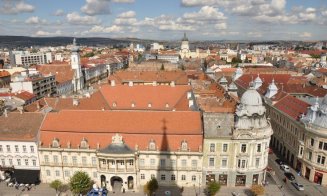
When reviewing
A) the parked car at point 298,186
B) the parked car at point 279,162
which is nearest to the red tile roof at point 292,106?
the parked car at point 279,162

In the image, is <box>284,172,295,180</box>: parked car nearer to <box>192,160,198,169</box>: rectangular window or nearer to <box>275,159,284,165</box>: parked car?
<box>275,159,284,165</box>: parked car

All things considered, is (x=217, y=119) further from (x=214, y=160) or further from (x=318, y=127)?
(x=318, y=127)

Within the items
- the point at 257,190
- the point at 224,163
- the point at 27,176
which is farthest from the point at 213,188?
the point at 27,176

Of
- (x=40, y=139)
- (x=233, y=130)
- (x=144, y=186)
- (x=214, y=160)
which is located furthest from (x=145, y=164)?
(x=40, y=139)

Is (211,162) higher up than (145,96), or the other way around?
(145,96)

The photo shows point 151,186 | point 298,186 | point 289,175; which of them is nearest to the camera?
point 151,186

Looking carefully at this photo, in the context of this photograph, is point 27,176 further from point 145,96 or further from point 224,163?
point 224,163

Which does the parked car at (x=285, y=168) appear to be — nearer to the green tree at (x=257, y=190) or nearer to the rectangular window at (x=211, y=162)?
the green tree at (x=257, y=190)
